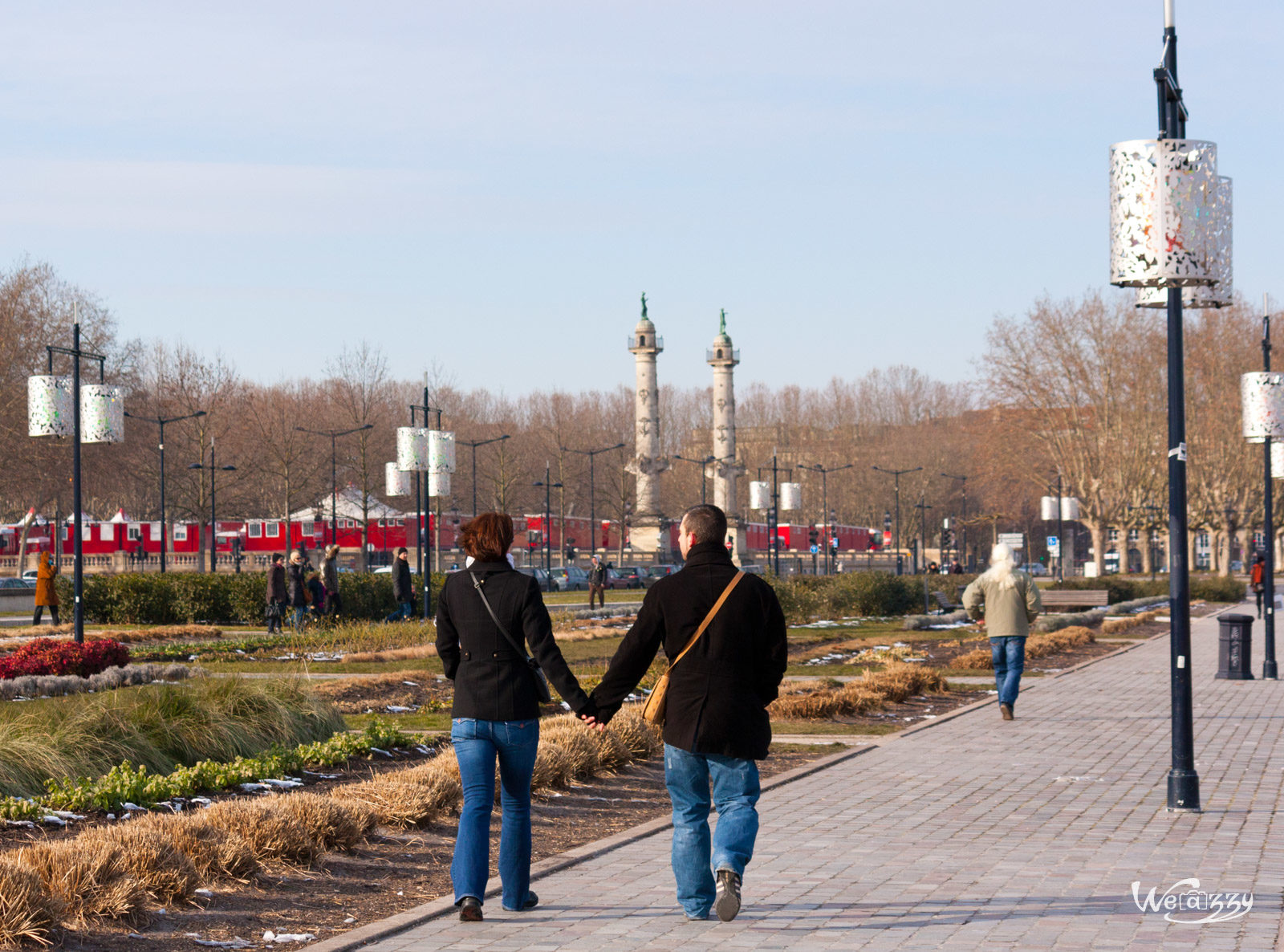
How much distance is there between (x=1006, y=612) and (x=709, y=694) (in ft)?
30.0

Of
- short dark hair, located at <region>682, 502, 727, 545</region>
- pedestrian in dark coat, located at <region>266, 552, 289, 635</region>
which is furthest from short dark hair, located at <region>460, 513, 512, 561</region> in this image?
pedestrian in dark coat, located at <region>266, 552, 289, 635</region>

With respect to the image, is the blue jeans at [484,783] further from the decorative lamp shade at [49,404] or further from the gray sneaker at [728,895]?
the decorative lamp shade at [49,404]

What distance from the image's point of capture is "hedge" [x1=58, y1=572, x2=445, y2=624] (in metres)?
34.6

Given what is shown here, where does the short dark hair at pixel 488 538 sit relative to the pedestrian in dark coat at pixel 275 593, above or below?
above

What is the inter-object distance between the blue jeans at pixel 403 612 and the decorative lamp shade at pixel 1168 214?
70.8ft

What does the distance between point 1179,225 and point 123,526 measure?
72.6 metres

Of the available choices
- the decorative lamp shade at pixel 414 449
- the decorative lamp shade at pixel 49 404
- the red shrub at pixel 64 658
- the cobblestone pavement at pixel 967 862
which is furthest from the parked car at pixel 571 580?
the cobblestone pavement at pixel 967 862

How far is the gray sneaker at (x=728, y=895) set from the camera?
251 inches

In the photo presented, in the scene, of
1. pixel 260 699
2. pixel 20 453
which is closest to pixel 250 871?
pixel 260 699

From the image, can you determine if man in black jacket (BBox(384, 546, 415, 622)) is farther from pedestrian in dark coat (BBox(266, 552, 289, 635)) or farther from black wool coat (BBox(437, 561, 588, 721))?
black wool coat (BBox(437, 561, 588, 721))

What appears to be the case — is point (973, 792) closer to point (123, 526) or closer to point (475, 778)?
point (475, 778)

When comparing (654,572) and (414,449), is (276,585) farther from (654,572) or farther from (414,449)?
(654,572)

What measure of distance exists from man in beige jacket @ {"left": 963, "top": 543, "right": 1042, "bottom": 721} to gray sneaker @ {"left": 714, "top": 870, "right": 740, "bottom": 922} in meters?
8.89

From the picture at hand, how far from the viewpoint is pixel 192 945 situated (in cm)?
632
